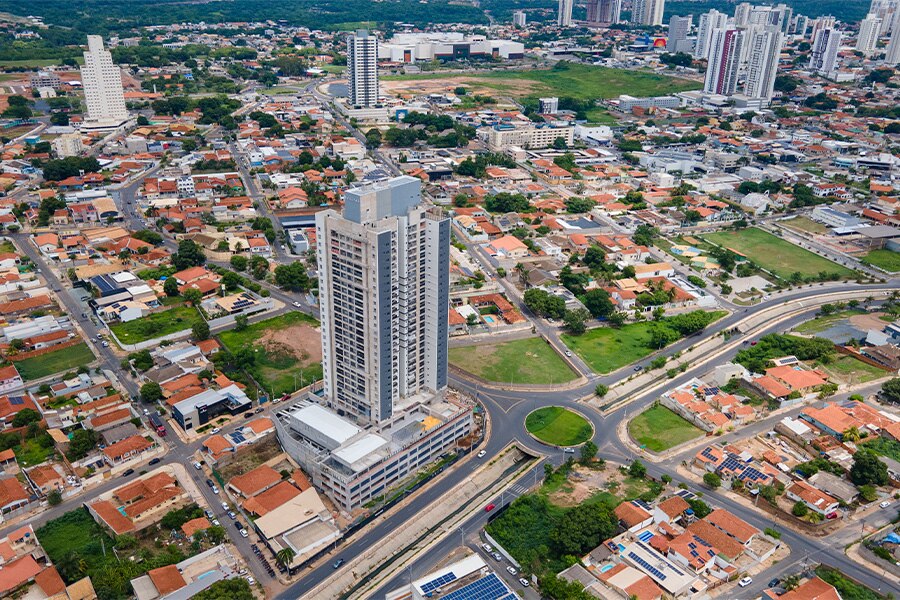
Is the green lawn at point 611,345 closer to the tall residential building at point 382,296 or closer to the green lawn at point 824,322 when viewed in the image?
the green lawn at point 824,322

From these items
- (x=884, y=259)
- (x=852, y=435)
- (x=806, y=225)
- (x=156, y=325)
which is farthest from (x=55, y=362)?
(x=806, y=225)

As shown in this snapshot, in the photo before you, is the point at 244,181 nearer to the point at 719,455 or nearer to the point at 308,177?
the point at 308,177

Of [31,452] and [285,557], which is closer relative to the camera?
[285,557]

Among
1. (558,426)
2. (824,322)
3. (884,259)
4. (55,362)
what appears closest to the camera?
(558,426)

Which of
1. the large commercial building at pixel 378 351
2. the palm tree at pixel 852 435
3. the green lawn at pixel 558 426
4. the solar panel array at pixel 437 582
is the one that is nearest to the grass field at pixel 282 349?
the large commercial building at pixel 378 351

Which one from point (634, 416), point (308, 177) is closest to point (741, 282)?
point (634, 416)

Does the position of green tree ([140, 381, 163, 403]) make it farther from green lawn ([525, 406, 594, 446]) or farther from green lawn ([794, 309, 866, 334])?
green lawn ([794, 309, 866, 334])

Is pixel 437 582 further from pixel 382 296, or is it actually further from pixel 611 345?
pixel 611 345

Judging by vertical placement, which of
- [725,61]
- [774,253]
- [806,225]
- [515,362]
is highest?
[725,61]
